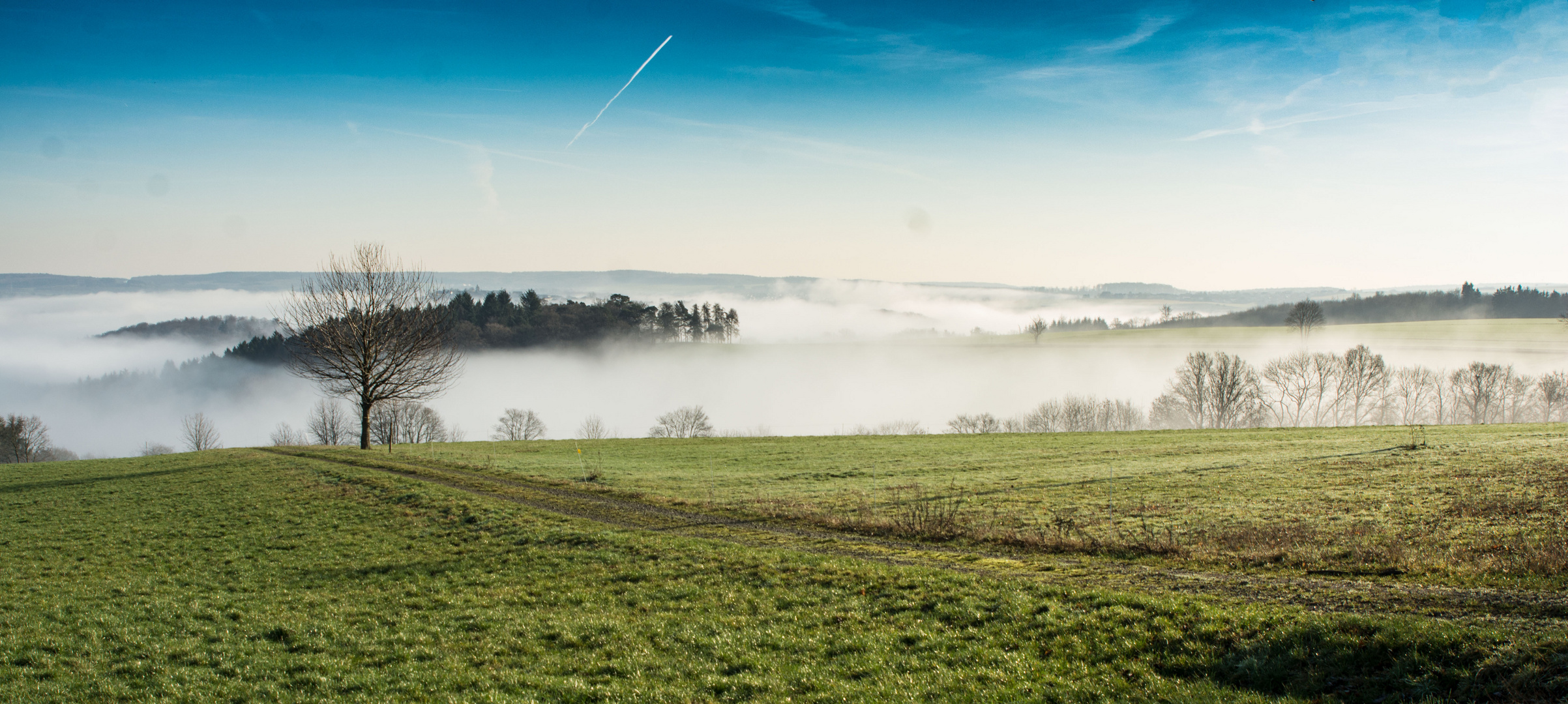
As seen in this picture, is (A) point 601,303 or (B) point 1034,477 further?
(A) point 601,303

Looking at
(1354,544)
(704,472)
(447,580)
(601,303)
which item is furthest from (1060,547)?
(601,303)

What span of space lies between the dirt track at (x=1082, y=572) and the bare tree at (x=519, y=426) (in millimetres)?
102596

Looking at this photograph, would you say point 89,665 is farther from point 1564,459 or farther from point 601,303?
point 601,303

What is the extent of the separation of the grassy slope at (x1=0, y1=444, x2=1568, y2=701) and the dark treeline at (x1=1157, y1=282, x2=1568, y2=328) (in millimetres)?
191094

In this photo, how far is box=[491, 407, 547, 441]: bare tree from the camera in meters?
128

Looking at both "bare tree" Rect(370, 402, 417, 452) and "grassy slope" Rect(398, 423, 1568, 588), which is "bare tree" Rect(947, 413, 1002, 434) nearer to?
"grassy slope" Rect(398, 423, 1568, 588)

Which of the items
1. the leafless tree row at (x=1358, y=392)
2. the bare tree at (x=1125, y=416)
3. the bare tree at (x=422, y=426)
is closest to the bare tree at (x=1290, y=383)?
the leafless tree row at (x=1358, y=392)

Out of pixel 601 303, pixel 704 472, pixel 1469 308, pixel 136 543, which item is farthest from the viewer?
pixel 601 303

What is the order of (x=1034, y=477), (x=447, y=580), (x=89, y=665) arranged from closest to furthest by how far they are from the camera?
(x=89, y=665)
(x=447, y=580)
(x=1034, y=477)

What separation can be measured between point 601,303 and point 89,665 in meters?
173

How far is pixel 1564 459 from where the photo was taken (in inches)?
1180

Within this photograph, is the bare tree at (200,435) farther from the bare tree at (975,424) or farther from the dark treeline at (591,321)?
the bare tree at (975,424)

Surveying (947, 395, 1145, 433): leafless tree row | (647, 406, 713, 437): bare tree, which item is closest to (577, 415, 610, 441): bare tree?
(647, 406, 713, 437): bare tree

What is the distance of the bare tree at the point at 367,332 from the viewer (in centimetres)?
4981
